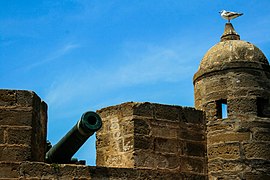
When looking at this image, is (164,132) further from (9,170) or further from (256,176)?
(9,170)

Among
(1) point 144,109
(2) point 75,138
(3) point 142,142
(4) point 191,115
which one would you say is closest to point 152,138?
(3) point 142,142

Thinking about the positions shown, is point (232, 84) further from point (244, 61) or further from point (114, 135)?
point (114, 135)

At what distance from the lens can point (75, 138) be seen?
8203mm

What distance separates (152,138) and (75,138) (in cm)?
109

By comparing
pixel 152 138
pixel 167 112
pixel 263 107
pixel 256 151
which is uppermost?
pixel 263 107

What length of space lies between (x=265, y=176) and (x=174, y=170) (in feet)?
4.22

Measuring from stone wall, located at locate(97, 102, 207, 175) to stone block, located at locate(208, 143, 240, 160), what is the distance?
0.45ft

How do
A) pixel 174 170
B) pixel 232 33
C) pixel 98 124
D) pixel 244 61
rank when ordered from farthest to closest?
pixel 232 33 < pixel 244 61 < pixel 174 170 < pixel 98 124

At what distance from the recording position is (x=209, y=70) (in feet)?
31.2

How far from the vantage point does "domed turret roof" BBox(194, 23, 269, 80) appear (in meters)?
9.42

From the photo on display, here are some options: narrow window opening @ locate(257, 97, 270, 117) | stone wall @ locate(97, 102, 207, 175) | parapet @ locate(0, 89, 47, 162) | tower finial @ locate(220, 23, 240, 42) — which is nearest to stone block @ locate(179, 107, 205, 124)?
stone wall @ locate(97, 102, 207, 175)

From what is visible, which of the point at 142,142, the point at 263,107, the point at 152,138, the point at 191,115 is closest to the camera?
the point at 142,142

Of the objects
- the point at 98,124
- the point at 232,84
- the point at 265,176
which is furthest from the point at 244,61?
the point at 98,124

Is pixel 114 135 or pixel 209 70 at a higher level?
pixel 209 70
